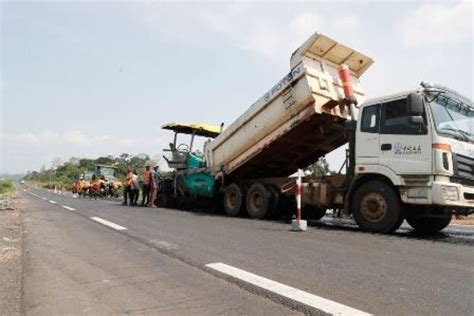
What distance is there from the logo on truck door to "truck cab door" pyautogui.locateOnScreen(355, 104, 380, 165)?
1.21 feet

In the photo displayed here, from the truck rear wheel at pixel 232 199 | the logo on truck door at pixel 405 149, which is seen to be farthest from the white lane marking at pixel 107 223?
the logo on truck door at pixel 405 149

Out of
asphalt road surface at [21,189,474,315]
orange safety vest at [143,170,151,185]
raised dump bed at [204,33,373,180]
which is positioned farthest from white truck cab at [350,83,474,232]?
orange safety vest at [143,170,151,185]

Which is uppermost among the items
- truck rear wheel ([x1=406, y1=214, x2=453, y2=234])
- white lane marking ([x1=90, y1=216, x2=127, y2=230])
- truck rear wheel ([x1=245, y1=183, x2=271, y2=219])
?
truck rear wheel ([x1=245, y1=183, x2=271, y2=219])

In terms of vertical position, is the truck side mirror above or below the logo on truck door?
above

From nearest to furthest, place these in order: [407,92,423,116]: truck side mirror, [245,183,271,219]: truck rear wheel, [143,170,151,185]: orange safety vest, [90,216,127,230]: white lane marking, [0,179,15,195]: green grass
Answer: [407,92,423,116]: truck side mirror
[90,216,127,230]: white lane marking
[245,183,271,219]: truck rear wheel
[143,170,151,185]: orange safety vest
[0,179,15,195]: green grass

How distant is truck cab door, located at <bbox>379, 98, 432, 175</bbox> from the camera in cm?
A: 838

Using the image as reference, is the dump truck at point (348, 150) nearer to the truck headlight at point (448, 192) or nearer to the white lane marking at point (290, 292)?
the truck headlight at point (448, 192)

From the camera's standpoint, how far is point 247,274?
17.2ft

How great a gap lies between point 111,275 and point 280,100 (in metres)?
6.83

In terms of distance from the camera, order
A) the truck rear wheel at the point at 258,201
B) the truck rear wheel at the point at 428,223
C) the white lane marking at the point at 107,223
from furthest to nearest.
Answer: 1. the truck rear wheel at the point at 258,201
2. the white lane marking at the point at 107,223
3. the truck rear wheel at the point at 428,223

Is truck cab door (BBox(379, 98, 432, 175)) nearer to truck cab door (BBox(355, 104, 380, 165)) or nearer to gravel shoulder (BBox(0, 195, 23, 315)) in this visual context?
truck cab door (BBox(355, 104, 380, 165))

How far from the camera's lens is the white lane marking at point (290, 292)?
3.96 metres

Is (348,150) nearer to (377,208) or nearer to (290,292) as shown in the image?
(377,208)

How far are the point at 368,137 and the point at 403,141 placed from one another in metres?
0.76
